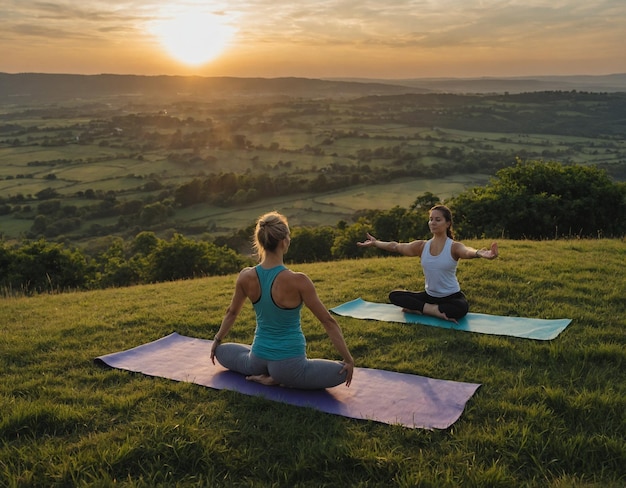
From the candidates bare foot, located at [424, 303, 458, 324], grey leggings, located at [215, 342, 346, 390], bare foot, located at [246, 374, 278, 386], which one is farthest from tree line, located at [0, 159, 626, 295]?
grey leggings, located at [215, 342, 346, 390]

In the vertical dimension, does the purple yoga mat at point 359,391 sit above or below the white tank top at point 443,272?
below

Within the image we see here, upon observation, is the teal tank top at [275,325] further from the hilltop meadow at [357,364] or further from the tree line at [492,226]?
the tree line at [492,226]

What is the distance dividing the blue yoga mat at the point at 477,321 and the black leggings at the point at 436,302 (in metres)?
0.11

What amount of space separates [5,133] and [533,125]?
85894 mm

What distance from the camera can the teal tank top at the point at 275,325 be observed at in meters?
5.05

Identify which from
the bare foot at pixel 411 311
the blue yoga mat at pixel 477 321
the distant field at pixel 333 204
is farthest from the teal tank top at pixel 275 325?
the distant field at pixel 333 204

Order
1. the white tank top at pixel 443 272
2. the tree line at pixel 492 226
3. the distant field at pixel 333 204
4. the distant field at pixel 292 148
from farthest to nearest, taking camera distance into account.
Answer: the distant field at pixel 292 148, the distant field at pixel 333 204, the tree line at pixel 492 226, the white tank top at pixel 443 272

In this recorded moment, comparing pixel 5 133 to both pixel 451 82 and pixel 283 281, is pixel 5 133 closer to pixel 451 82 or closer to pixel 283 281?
pixel 283 281

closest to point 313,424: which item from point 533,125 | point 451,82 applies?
point 533,125

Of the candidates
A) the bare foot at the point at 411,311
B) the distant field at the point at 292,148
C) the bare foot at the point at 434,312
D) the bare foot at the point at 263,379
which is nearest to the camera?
the bare foot at the point at 263,379

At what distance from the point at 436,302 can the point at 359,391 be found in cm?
286

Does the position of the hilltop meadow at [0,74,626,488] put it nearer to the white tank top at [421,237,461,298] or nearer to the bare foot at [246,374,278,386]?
the bare foot at [246,374,278,386]

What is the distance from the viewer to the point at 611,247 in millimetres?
11883

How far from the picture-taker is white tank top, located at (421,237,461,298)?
25.1ft
